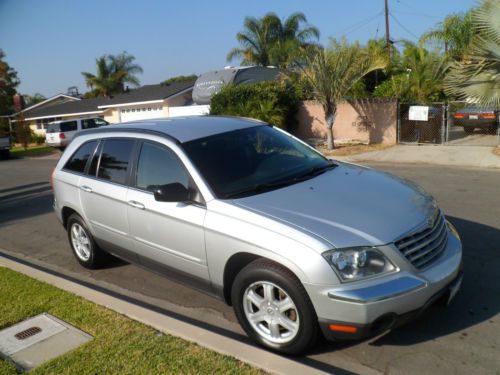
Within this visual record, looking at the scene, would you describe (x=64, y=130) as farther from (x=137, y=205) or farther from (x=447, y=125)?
(x=137, y=205)

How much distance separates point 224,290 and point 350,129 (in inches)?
581

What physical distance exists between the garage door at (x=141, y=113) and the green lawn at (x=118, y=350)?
26.6 metres

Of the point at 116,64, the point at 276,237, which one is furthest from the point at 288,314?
the point at 116,64

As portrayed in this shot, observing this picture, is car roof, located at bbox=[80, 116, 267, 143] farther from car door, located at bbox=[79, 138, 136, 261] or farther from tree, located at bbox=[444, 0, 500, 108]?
tree, located at bbox=[444, 0, 500, 108]

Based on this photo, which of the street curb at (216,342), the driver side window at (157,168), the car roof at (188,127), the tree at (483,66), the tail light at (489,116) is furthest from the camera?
the tail light at (489,116)

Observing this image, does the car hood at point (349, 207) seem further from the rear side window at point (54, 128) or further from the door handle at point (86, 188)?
the rear side window at point (54, 128)

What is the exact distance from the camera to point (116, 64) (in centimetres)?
4822

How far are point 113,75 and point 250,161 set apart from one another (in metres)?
47.2

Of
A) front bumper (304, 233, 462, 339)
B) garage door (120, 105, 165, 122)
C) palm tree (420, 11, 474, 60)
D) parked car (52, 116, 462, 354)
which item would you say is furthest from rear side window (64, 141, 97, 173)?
garage door (120, 105, 165, 122)

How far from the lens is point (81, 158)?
5.32 meters

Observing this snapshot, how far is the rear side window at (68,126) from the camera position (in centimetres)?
2755

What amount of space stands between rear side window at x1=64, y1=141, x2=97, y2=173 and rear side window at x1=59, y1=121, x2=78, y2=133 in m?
24.0

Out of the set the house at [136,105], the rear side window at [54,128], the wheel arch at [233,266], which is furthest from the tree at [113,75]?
the wheel arch at [233,266]

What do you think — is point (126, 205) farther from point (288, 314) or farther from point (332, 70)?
point (332, 70)
